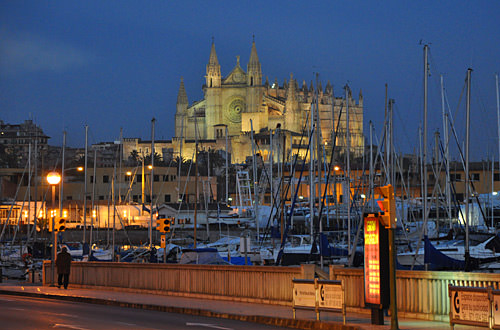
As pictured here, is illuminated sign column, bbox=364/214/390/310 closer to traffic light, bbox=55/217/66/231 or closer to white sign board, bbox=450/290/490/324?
white sign board, bbox=450/290/490/324

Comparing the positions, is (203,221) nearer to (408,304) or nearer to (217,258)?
(217,258)

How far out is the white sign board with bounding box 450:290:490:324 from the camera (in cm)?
1185

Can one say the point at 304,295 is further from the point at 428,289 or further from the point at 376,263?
the point at 428,289

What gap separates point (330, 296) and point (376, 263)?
134 centimetres

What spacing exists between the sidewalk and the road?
301mm

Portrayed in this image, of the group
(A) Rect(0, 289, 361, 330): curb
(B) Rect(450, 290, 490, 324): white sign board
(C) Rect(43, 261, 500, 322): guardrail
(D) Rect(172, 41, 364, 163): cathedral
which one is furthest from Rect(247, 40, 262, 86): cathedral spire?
(B) Rect(450, 290, 490, 324): white sign board

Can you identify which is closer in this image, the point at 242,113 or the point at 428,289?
the point at 428,289

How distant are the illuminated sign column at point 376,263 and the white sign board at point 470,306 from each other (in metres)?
1.66

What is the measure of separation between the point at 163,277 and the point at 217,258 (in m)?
7.21

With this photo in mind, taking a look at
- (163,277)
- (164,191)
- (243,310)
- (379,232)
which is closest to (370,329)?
(379,232)

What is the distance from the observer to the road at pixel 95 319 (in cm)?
1507

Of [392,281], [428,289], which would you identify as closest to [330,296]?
[392,281]

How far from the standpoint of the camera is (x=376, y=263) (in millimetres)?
13961

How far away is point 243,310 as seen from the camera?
17547 mm
